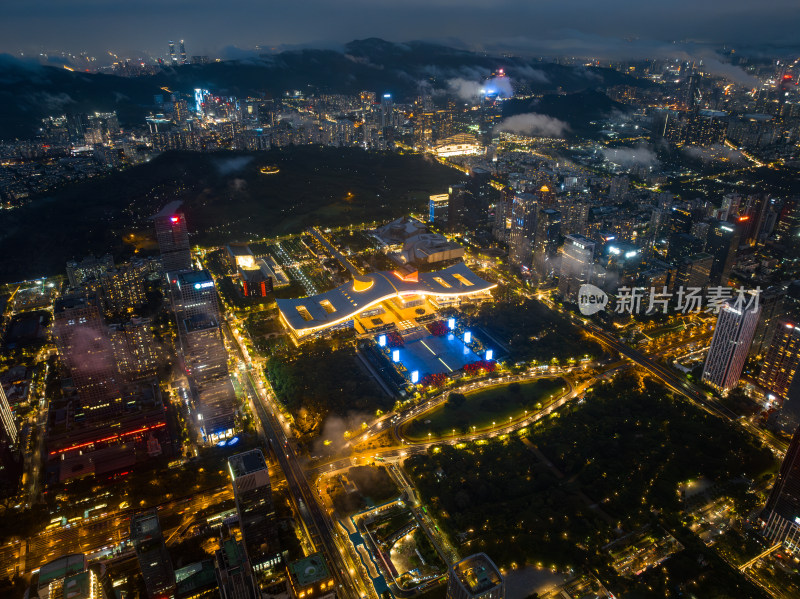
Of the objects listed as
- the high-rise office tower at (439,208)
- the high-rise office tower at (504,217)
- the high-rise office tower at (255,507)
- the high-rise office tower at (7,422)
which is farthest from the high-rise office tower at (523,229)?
the high-rise office tower at (7,422)

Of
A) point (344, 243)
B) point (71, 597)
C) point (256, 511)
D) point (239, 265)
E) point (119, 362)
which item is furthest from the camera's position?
point (344, 243)

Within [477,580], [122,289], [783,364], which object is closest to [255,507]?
[477,580]

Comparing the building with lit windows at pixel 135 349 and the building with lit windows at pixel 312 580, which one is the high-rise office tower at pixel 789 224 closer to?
the building with lit windows at pixel 312 580

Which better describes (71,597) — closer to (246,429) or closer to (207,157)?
(246,429)

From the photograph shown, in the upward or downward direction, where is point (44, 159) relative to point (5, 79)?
downward

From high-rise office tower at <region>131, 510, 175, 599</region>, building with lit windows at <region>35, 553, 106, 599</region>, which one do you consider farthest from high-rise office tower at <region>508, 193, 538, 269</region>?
building with lit windows at <region>35, 553, 106, 599</region>

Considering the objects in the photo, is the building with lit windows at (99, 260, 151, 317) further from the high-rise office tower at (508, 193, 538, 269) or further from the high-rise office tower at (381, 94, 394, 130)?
the high-rise office tower at (381, 94, 394, 130)

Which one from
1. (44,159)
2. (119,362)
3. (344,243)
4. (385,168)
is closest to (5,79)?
(44,159)
